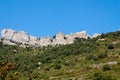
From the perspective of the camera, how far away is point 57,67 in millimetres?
141125

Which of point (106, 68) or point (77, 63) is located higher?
point (77, 63)

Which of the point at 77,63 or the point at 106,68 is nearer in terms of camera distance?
the point at 106,68

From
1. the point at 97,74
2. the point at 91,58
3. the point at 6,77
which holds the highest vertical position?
the point at 91,58

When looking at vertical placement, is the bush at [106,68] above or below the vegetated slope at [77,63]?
below

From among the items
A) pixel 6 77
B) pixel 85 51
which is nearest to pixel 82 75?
pixel 85 51

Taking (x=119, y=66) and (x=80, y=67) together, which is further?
(x=80, y=67)

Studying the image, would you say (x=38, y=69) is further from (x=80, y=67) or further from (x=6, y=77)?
(x=6, y=77)

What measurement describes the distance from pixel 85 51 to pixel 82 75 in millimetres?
50375

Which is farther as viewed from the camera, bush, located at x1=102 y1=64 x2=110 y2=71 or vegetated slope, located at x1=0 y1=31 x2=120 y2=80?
bush, located at x1=102 y1=64 x2=110 y2=71

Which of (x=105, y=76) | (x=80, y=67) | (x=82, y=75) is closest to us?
(x=105, y=76)

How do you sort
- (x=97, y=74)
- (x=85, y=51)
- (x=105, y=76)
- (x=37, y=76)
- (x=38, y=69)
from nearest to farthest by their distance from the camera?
(x=105, y=76) → (x=97, y=74) → (x=37, y=76) → (x=38, y=69) → (x=85, y=51)

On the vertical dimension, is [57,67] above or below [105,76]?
above

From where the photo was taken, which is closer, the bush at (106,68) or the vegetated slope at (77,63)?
the vegetated slope at (77,63)

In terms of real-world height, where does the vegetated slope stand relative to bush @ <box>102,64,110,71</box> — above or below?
above
